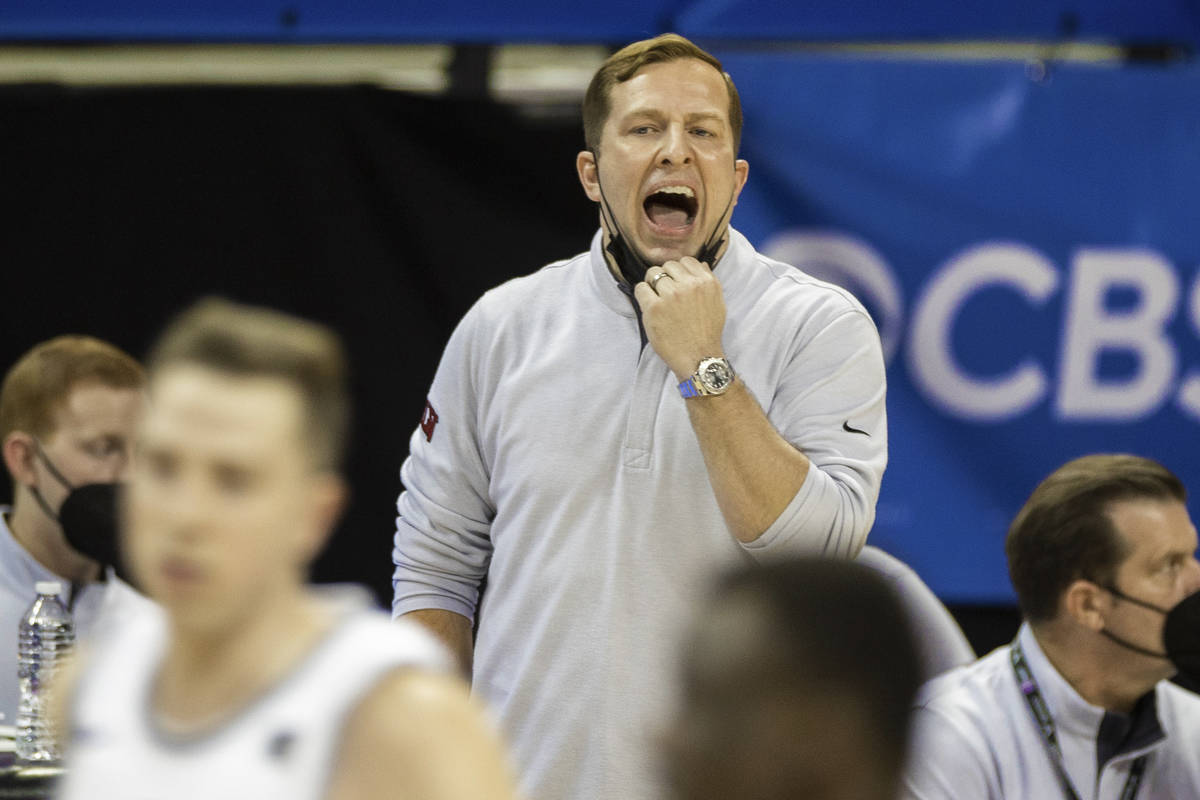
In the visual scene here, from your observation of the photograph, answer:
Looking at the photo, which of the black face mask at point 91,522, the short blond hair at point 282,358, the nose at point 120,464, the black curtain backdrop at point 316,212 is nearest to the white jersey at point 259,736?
the short blond hair at point 282,358

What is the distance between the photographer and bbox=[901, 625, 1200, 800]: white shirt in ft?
8.84

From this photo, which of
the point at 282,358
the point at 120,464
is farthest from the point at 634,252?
the point at 120,464

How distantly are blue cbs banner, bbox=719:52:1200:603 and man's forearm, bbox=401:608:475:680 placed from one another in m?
1.78

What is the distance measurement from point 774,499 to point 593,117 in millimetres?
734

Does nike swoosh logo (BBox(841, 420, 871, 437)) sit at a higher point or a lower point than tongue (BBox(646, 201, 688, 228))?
lower

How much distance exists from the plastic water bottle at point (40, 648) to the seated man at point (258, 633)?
80.5 inches

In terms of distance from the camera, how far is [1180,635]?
287 cm

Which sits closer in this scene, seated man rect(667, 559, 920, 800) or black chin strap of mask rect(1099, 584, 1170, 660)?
seated man rect(667, 559, 920, 800)

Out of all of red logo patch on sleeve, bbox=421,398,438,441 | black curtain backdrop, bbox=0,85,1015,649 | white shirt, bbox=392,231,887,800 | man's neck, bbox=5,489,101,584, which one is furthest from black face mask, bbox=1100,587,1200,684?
man's neck, bbox=5,489,101,584

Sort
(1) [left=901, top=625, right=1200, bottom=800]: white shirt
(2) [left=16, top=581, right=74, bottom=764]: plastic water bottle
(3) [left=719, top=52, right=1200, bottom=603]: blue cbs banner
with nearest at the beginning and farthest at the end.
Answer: (1) [left=901, top=625, right=1200, bottom=800]: white shirt → (2) [left=16, top=581, right=74, bottom=764]: plastic water bottle → (3) [left=719, top=52, right=1200, bottom=603]: blue cbs banner

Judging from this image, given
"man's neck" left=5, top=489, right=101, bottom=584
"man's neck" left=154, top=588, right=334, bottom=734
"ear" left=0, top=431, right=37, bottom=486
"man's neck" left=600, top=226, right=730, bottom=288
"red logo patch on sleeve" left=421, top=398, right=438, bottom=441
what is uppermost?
"man's neck" left=600, top=226, right=730, bottom=288

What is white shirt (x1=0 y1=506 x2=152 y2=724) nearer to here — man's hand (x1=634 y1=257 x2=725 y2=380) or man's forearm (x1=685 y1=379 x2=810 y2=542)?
man's hand (x1=634 y1=257 x2=725 y2=380)

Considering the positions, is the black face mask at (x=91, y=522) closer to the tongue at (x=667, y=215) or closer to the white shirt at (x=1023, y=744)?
the tongue at (x=667, y=215)

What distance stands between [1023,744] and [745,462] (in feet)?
3.35
